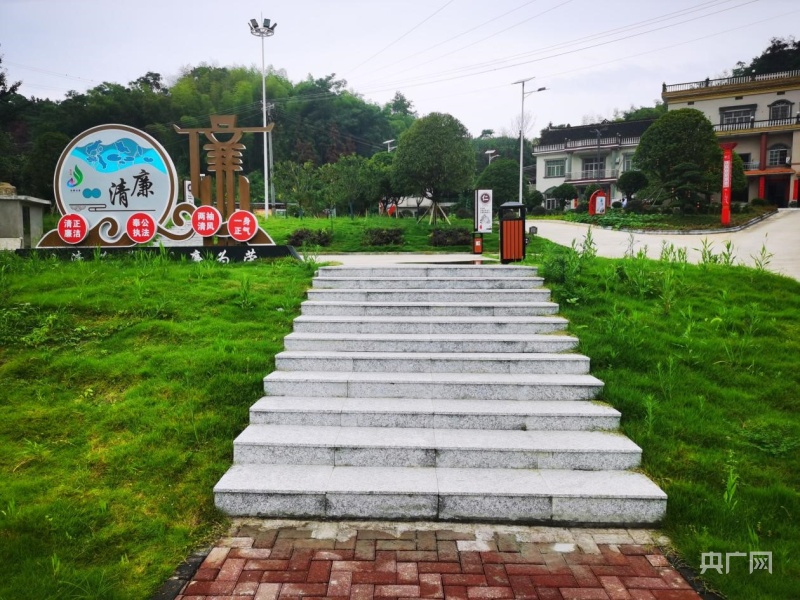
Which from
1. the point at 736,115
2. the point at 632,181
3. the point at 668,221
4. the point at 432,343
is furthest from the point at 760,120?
the point at 432,343

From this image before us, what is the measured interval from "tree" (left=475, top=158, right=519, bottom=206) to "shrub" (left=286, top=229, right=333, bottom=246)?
14930mm

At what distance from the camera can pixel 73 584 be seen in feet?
9.07

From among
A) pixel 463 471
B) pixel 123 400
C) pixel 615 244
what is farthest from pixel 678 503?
pixel 615 244

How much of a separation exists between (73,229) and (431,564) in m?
8.29

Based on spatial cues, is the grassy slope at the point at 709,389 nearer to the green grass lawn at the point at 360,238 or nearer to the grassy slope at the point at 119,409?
the grassy slope at the point at 119,409

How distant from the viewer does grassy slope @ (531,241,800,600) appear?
10.8 ft

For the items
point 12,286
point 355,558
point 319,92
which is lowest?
point 355,558

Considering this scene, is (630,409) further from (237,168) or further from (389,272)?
(237,168)

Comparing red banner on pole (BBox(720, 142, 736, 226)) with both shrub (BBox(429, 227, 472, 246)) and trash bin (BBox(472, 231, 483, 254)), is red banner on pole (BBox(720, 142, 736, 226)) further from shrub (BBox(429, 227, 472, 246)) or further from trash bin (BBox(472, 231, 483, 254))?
trash bin (BBox(472, 231, 483, 254))

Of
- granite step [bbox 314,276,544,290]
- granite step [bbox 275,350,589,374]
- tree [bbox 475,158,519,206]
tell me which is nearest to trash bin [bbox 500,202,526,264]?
granite step [bbox 314,276,544,290]

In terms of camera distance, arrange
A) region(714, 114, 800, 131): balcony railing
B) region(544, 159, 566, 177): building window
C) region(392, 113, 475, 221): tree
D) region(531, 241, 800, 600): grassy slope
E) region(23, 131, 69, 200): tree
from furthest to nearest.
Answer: region(544, 159, 566, 177): building window, region(714, 114, 800, 131): balcony railing, region(23, 131, 69, 200): tree, region(392, 113, 475, 221): tree, region(531, 241, 800, 600): grassy slope

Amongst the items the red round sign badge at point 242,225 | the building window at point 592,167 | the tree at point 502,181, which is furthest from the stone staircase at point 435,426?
the building window at point 592,167

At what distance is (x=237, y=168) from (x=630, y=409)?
7.61m

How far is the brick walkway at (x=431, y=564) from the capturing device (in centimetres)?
284
